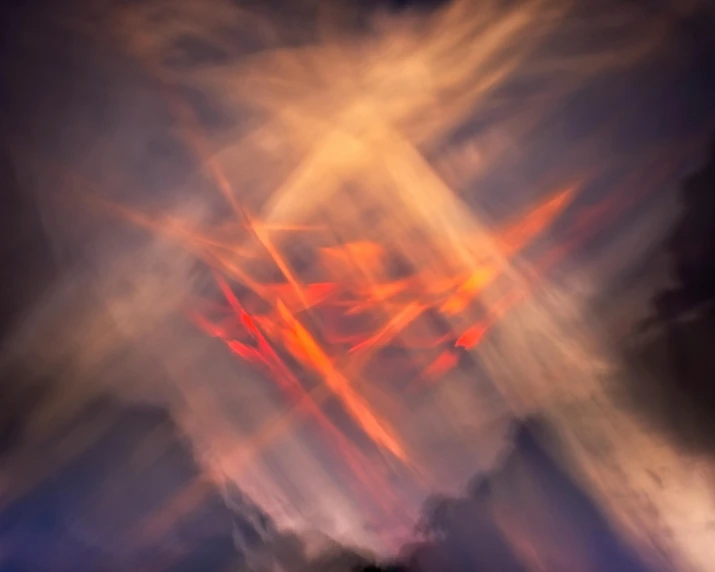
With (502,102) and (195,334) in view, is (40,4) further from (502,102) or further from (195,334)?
(502,102)

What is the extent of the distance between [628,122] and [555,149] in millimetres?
200

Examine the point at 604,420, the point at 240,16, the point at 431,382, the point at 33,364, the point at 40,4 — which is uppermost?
the point at 40,4

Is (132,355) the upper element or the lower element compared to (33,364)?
lower

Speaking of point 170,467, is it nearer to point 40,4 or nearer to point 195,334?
point 195,334

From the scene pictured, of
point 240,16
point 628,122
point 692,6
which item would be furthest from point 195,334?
point 692,6

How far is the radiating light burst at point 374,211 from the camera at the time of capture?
5.65 feet

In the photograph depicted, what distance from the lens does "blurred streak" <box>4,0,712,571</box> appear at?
67.0 inches

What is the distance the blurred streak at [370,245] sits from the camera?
5.58 ft

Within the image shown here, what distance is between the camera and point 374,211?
1.79 m

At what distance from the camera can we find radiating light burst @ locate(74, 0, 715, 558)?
5.65 ft

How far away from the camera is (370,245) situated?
1797mm

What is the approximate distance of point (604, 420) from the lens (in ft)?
5.35

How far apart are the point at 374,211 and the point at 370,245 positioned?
0.10m

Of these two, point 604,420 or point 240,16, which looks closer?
point 604,420
